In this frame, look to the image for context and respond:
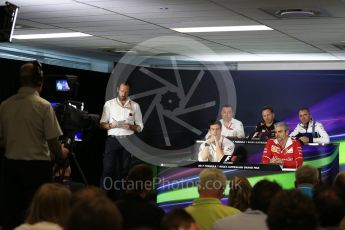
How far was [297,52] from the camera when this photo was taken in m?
10.6

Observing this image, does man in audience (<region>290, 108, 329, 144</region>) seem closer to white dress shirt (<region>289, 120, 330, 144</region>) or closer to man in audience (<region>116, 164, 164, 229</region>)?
white dress shirt (<region>289, 120, 330, 144</region>)

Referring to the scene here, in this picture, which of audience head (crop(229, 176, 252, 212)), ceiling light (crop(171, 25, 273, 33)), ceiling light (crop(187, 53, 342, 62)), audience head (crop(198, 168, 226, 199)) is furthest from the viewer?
ceiling light (crop(187, 53, 342, 62))

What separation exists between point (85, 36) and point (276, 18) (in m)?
2.98

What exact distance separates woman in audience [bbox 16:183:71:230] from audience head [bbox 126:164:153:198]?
0.89m

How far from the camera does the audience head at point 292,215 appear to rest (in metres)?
2.31

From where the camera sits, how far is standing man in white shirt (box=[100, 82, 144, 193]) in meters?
8.95

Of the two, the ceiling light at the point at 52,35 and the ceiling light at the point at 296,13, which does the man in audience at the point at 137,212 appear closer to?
the ceiling light at the point at 296,13

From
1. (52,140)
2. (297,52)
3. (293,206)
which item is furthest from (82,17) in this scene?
(293,206)

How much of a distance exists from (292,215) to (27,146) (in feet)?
7.86

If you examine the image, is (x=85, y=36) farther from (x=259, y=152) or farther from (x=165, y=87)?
(x=165, y=87)

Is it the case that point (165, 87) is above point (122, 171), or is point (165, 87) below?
above

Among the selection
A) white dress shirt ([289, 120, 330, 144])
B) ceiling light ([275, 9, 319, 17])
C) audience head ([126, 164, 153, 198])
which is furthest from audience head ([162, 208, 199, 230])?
white dress shirt ([289, 120, 330, 144])

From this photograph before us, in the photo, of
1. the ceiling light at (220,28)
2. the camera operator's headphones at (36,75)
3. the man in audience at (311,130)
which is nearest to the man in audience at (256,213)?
the camera operator's headphones at (36,75)

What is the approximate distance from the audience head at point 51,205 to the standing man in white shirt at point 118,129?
5.75 meters
